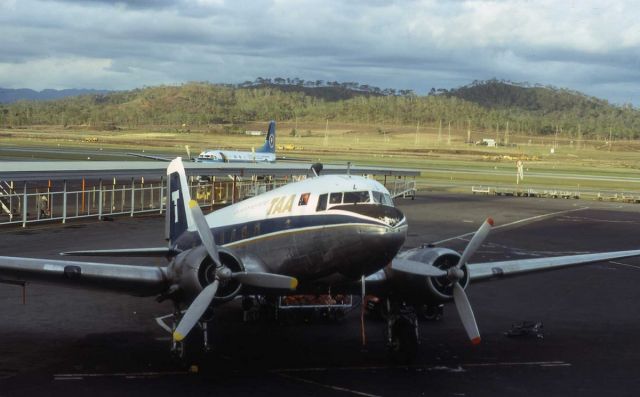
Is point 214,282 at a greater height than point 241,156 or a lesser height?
greater

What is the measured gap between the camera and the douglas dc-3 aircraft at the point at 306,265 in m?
18.5

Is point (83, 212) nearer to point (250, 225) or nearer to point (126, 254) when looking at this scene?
point (126, 254)

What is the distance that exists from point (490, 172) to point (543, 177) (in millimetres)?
10356

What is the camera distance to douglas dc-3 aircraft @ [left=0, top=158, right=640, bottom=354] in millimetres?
18531

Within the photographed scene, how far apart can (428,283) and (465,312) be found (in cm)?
120

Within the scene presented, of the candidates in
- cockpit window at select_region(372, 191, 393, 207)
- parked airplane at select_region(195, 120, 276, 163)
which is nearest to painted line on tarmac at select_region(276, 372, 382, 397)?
cockpit window at select_region(372, 191, 393, 207)

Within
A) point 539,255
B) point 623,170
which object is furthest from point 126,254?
point 623,170

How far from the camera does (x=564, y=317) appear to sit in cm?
2820

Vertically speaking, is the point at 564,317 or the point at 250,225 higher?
the point at 250,225

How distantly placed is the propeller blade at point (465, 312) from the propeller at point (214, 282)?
452cm

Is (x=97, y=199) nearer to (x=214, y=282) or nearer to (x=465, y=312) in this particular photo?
(x=214, y=282)

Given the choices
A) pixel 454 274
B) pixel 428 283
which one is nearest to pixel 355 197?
pixel 428 283

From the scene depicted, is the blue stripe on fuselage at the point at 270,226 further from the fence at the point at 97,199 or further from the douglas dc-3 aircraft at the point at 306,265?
the fence at the point at 97,199

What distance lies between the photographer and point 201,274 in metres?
19.2
